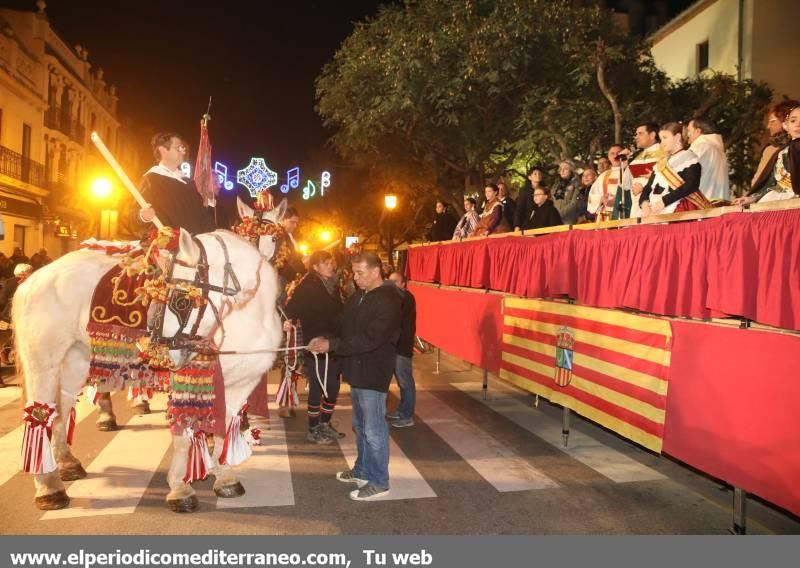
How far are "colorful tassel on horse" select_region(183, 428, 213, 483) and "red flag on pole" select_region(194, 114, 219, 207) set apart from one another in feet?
6.90

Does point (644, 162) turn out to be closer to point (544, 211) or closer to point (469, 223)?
point (544, 211)

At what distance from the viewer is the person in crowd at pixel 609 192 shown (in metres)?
8.05

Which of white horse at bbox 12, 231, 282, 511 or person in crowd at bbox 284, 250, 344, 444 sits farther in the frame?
person in crowd at bbox 284, 250, 344, 444

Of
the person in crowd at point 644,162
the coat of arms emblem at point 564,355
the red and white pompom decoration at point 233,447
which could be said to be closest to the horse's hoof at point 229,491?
the red and white pompom decoration at point 233,447

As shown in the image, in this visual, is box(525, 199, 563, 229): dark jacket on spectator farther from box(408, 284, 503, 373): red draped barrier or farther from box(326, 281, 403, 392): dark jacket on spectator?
box(326, 281, 403, 392): dark jacket on spectator

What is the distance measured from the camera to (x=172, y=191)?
16.0 ft

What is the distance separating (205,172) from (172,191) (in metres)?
0.86

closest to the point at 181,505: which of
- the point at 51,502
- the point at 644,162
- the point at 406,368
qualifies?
the point at 51,502

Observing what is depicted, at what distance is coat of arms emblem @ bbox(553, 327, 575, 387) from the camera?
21.5ft

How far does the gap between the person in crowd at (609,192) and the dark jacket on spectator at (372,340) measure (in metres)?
4.31

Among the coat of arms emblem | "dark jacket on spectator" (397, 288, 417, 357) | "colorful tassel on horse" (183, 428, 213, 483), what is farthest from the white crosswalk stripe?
"colorful tassel on horse" (183, 428, 213, 483)

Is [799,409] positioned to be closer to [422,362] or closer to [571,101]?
[422,362]

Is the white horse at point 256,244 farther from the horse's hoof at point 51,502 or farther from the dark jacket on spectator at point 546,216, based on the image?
the dark jacket on spectator at point 546,216

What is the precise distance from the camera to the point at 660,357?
509 cm
